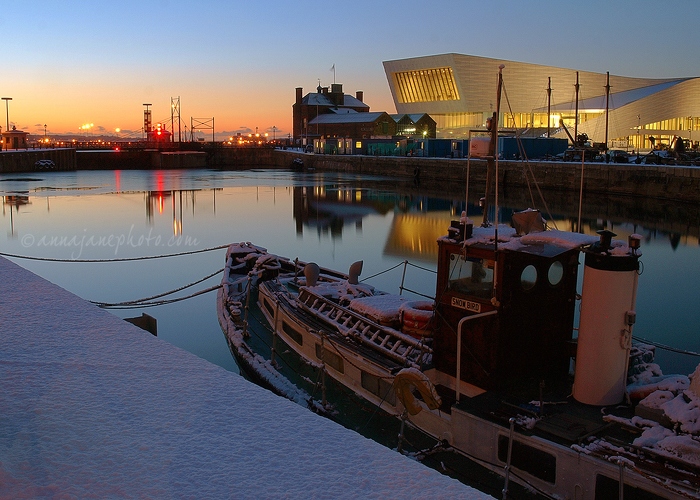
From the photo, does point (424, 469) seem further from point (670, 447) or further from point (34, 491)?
point (670, 447)

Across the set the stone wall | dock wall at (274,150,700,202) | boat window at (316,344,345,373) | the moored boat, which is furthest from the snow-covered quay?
the stone wall

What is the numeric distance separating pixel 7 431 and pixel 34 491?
0.97 meters

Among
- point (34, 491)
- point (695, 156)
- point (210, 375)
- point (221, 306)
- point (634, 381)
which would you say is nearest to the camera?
point (34, 491)

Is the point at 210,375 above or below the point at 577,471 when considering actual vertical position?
above

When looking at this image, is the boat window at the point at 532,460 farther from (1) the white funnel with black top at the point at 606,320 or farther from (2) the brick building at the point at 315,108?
(2) the brick building at the point at 315,108

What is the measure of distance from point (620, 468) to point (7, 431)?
4.86 metres

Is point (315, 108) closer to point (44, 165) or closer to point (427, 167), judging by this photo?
point (44, 165)

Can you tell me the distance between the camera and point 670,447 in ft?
19.5

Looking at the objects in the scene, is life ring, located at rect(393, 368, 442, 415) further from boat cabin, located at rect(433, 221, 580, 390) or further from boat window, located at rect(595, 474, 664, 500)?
boat window, located at rect(595, 474, 664, 500)

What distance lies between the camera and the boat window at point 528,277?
7574 mm

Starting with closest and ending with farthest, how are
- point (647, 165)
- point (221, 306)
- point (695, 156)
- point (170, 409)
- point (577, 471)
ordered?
point (170, 409)
point (577, 471)
point (221, 306)
point (647, 165)
point (695, 156)

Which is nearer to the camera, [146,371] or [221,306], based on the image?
[146,371]

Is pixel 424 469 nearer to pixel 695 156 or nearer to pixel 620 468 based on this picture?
pixel 620 468

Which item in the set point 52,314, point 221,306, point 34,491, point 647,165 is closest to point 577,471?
point 34,491
